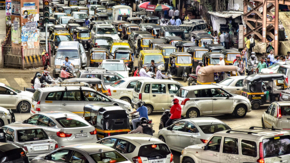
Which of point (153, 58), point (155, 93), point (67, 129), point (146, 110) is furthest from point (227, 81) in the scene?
point (67, 129)

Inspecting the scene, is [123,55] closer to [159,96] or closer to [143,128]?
[159,96]

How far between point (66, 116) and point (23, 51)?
17.7 metres

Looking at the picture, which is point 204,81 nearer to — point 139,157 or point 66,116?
point 66,116

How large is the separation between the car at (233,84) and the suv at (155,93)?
10.3ft

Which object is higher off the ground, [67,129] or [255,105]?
[67,129]

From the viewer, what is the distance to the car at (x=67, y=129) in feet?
49.0

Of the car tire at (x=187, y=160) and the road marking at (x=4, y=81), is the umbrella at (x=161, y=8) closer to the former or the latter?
the road marking at (x=4, y=81)

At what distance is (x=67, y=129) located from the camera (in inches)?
590

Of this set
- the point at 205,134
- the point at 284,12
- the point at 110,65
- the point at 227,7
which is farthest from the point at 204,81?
the point at 227,7

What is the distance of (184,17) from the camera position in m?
55.8

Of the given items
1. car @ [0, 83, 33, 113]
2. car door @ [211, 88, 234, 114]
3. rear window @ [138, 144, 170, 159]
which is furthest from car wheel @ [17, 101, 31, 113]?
rear window @ [138, 144, 170, 159]

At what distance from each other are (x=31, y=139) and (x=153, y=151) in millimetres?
3523

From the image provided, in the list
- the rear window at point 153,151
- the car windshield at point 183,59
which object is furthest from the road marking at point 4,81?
the rear window at point 153,151

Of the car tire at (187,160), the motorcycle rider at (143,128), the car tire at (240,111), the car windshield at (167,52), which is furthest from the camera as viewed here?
the car windshield at (167,52)
